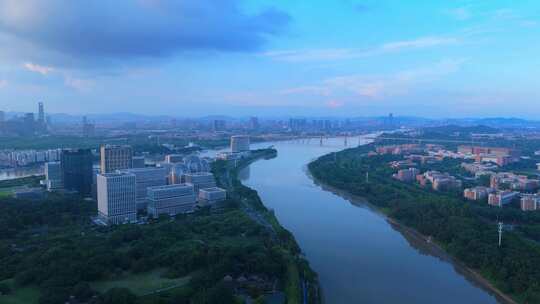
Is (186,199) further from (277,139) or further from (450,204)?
(277,139)

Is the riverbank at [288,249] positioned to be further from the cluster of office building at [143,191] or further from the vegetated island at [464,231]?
the vegetated island at [464,231]

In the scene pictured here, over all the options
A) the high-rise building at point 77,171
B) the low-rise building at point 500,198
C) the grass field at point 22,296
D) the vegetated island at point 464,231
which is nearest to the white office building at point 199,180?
the high-rise building at point 77,171

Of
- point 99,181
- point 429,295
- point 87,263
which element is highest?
point 99,181

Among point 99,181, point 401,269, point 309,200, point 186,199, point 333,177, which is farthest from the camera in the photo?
point 333,177

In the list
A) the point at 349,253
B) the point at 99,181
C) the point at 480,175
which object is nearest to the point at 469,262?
the point at 349,253

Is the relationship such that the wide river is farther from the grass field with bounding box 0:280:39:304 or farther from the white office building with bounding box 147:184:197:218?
the grass field with bounding box 0:280:39:304
